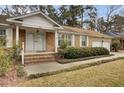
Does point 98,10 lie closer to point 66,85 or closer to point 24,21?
point 24,21

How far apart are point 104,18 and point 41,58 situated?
82.9 ft

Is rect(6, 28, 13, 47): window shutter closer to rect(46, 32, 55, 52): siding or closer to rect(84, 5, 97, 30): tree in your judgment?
rect(46, 32, 55, 52): siding

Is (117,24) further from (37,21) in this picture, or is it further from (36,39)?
(37,21)

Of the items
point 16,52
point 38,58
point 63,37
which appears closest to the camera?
point 16,52

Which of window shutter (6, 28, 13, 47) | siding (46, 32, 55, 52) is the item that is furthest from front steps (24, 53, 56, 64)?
siding (46, 32, 55, 52)

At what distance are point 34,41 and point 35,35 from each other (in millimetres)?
568

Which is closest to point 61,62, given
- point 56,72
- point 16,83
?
point 56,72

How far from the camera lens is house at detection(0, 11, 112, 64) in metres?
13.9

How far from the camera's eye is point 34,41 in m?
17.1

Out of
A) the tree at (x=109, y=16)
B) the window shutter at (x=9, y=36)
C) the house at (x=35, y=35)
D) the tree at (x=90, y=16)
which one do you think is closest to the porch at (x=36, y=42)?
the house at (x=35, y=35)

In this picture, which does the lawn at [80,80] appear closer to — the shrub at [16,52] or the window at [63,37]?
the shrub at [16,52]

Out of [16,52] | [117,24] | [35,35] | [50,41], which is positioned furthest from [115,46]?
[16,52]

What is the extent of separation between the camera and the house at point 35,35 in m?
13.9
